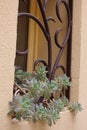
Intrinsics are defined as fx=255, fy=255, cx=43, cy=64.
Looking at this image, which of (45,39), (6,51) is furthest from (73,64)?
(6,51)

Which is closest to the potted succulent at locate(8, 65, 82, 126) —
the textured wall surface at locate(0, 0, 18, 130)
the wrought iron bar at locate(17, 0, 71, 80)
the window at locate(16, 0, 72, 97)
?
the textured wall surface at locate(0, 0, 18, 130)

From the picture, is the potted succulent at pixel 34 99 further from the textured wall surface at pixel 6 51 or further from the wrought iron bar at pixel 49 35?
the wrought iron bar at pixel 49 35

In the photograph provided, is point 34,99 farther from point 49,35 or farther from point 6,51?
point 49,35

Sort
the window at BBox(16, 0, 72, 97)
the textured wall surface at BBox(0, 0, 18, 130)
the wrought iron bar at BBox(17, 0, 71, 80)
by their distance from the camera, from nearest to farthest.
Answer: the textured wall surface at BBox(0, 0, 18, 130) < the wrought iron bar at BBox(17, 0, 71, 80) < the window at BBox(16, 0, 72, 97)

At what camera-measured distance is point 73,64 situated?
1805mm

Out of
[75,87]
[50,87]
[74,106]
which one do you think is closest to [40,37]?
[75,87]

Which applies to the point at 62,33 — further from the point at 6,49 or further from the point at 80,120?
the point at 6,49

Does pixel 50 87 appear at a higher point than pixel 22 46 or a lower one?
lower

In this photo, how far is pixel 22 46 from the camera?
2107 mm

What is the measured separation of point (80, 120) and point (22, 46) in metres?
0.76

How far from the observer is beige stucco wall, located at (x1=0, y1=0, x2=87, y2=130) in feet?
3.46

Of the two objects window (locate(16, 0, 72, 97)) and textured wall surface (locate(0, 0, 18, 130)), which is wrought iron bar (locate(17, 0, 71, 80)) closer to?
window (locate(16, 0, 72, 97))

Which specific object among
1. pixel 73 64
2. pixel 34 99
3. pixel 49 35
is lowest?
pixel 34 99

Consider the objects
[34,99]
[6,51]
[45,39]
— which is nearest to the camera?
[6,51]
